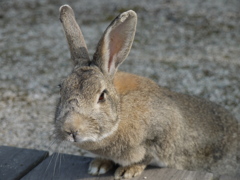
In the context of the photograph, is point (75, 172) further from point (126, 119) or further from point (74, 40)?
point (74, 40)

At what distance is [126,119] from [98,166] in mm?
466

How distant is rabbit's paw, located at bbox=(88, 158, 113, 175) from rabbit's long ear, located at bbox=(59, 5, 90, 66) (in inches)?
32.5

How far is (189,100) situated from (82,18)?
5925 mm

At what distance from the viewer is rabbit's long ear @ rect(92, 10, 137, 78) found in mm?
3422

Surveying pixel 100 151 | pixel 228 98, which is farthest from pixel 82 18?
pixel 100 151

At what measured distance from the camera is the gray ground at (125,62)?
586 cm

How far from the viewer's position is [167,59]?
7613mm

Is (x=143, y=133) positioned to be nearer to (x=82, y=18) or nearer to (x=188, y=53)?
(x=188, y=53)

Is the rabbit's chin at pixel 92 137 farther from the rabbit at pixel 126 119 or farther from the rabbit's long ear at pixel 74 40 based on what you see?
the rabbit's long ear at pixel 74 40

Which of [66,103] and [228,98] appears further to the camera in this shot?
[228,98]

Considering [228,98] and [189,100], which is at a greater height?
[189,100]

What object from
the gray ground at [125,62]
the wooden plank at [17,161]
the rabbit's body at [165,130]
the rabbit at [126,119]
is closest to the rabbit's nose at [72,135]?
the rabbit at [126,119]

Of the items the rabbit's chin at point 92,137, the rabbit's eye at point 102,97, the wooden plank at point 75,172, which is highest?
the rabbit's eye at point 102,97

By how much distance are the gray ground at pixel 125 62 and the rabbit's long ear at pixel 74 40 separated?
1613mm
